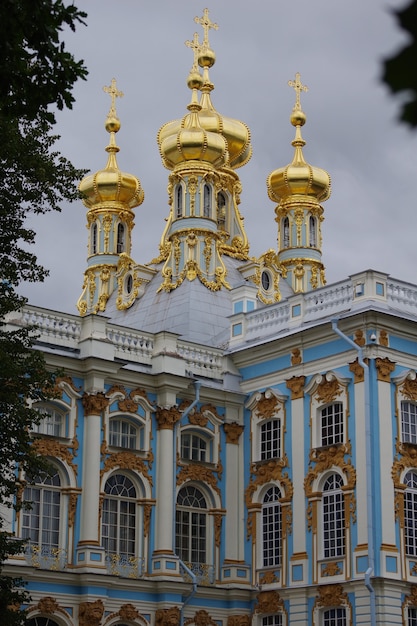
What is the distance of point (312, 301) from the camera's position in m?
23.0

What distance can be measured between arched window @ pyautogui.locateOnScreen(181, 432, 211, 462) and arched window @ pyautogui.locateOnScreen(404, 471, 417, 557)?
→ 486cm

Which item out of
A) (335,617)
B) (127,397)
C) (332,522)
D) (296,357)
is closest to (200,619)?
(335,617)

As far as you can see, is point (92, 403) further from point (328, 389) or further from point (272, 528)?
point (328, 389)

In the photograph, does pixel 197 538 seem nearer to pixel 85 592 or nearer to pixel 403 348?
pixel 85 592

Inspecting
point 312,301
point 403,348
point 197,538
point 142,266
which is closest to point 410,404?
point 403,348

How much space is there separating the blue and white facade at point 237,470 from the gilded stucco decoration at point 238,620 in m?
0.03

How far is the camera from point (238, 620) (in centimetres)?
2241

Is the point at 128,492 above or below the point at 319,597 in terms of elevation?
above

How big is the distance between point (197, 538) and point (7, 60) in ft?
53.2

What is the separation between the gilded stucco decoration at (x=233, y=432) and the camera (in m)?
23.8

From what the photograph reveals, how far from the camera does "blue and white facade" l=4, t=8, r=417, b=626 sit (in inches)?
809

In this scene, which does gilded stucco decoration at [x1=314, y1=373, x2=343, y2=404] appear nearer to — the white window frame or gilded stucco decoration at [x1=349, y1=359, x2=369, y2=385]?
gilded stucco decoration at [x1=349, y1=359, x2=369, y2=385]

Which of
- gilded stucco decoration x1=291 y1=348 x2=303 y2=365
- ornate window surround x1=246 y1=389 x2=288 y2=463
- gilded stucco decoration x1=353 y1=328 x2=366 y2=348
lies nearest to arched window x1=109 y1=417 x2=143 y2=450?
ornate window surround x1=246 y1=389 x2=288 y2=463

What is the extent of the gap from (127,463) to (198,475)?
71.9 inches
